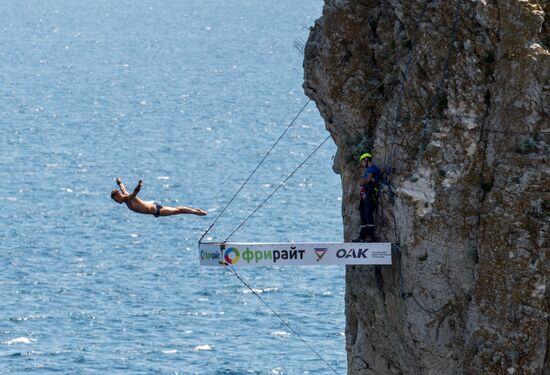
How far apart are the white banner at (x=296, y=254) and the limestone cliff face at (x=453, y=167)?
0.49 meters

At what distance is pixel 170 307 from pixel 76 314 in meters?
3.62

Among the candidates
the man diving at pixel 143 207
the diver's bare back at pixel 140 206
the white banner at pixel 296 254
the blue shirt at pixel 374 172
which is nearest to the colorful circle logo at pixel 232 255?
the white banner at pixel 296 254

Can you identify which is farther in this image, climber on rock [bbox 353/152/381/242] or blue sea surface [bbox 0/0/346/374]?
blue sea surface [bbox 0/0/346/374]

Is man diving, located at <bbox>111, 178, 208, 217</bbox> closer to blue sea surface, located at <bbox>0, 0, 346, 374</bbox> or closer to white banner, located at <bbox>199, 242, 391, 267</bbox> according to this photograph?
white banner, located at <bbox>199, 242, 391, 267</bbox>

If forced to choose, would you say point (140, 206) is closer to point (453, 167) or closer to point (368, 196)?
point (368, 196)

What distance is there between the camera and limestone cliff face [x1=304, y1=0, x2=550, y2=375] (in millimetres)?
25188

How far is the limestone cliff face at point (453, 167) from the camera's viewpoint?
25.2m

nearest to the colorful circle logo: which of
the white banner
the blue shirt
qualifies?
the white banner

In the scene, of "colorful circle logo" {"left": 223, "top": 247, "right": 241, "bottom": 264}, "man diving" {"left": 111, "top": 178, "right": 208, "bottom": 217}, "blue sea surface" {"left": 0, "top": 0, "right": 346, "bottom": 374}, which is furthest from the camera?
"blue sea surface" {"left": 0, "top": 0, "right": 346, "bottom": 374}

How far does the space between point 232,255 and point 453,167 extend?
511 cm

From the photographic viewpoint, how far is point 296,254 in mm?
28328

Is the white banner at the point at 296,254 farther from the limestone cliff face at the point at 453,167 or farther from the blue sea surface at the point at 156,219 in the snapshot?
the blue sea surface at the point at 156,219

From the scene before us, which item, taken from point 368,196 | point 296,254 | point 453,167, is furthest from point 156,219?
point 453,167

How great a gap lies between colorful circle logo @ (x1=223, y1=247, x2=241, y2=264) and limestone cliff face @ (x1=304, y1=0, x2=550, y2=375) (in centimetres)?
241
